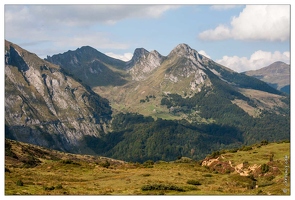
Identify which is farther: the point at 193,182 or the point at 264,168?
the point at 264,168

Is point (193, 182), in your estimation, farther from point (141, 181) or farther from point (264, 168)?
point (264, 168)

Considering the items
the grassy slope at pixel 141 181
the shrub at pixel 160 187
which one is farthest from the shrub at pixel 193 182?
the shrub at pixel 160 187

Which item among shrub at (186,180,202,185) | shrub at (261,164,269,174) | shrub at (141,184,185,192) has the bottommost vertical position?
shrub at (186,180,202,185)

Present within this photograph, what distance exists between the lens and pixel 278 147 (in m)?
102

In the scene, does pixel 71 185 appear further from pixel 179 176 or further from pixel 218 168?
pixel 218 168

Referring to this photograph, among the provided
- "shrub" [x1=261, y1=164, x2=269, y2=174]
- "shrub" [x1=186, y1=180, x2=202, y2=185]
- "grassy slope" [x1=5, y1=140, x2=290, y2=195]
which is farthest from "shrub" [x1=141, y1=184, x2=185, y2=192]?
"shrub" [x1=261, y1=164, x2=269, y2=174]

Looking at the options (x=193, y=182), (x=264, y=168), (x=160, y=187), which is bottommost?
(x=193, y=182)

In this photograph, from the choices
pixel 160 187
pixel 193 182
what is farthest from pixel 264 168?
pixel 160 187

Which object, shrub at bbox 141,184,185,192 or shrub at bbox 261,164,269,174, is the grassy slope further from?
shrub at bbox 261,164,269,174
